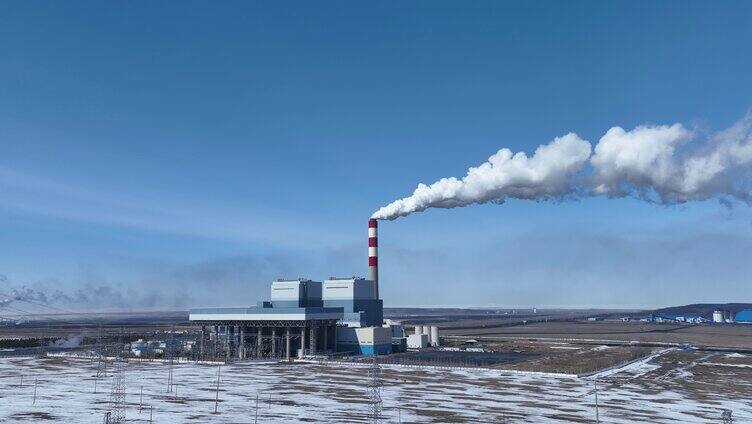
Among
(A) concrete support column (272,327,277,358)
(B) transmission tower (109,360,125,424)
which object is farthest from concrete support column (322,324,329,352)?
(B) transmission tower (109,360,125,424)

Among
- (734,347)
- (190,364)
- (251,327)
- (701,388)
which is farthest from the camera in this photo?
(734,347)

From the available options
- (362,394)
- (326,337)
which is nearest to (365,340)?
(326,337)

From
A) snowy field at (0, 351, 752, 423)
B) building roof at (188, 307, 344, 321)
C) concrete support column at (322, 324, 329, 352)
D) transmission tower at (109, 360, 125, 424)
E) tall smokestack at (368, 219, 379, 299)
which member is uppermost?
tall smokestack at (368, 219, 379, 299)

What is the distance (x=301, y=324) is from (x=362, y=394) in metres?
38.8

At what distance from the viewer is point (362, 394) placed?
58.3 meters

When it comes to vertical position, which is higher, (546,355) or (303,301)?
(303,301)

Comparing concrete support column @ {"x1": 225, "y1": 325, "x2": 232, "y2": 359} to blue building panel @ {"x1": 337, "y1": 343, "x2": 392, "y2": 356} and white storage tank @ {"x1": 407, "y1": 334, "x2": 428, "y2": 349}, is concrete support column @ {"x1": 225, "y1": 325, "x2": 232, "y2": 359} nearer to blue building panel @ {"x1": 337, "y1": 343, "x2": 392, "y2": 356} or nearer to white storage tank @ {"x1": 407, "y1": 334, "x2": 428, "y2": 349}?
blue building panel @ {"x1": 337, "y1": 343, "x2": 392, "y2": 356}

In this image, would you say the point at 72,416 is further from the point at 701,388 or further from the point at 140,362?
the point at 701,388

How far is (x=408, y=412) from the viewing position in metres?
48.6

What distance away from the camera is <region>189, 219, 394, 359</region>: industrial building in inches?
3820

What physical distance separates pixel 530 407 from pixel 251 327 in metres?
59.2

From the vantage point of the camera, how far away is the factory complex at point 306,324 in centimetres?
9712

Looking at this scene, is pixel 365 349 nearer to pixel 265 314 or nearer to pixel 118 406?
pixel 265 314

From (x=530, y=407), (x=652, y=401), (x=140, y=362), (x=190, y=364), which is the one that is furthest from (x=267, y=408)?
(x=140, y=362)
